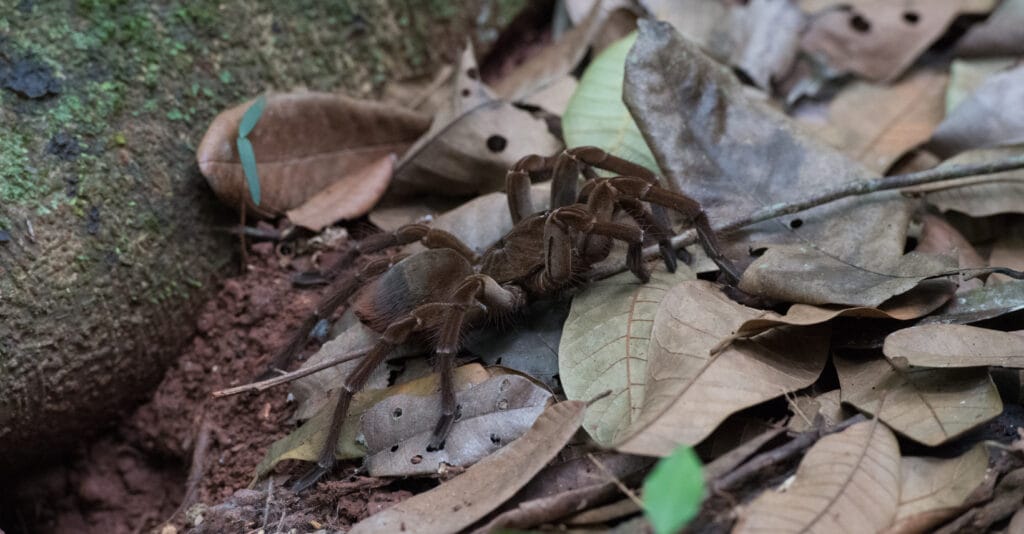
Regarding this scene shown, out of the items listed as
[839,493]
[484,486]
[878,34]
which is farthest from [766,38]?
[484,486]

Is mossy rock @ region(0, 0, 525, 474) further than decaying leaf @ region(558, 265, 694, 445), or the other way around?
mossy rock @ region(0, 0, 525, 474)

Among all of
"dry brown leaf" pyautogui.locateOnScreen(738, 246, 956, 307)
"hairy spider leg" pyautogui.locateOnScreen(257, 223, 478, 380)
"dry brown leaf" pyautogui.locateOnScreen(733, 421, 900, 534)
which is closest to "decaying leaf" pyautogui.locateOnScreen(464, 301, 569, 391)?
"hairy spider leg" pyautogui.locateOnScreen(257, 223, 478, 380)

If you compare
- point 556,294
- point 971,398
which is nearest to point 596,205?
point 556,294

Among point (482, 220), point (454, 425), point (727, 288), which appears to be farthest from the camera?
point (482, 220)

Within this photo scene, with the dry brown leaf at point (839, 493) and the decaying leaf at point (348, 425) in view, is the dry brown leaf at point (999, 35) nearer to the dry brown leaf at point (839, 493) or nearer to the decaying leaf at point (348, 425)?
the dry brown leaf at point (839, 493)

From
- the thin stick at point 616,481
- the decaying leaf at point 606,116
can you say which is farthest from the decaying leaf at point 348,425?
the decaying leaf at point 606,116

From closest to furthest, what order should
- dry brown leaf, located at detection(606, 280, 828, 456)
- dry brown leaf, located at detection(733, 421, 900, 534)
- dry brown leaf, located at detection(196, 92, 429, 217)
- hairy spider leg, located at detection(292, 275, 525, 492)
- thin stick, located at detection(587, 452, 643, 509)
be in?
dry brown leaf, located at detection(733, 421, 900, 534), thin stick, located at detection(587, 452, 643, 509), dry brown leaf, located at detection(606, 280, 828, 456), hairy spider leg, located at detection(292, 275, 525, 492), dry brown leaf, located at detection(196, 92, 429, 217)

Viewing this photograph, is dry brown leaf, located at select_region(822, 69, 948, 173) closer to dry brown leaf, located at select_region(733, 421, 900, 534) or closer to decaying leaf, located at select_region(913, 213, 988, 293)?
decaying leaf, located at select_region(913, 213, 988, 293)

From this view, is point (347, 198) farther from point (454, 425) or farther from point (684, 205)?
point (684, 205)
